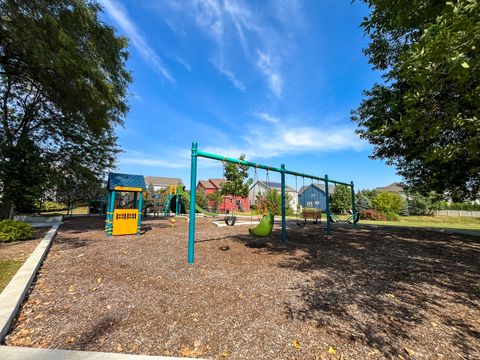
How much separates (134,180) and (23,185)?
4.84 m

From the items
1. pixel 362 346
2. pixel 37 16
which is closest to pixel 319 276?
pixel 362 346

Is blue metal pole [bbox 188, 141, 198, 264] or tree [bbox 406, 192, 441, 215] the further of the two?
tree [bbox 406, 192, 441, 215]

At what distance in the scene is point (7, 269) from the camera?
4750mm

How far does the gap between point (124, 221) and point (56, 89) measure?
7.12 meters

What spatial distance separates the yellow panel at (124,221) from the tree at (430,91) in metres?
9.54

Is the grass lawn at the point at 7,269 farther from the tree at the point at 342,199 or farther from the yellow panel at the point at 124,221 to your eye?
the tree at the point at 342,199

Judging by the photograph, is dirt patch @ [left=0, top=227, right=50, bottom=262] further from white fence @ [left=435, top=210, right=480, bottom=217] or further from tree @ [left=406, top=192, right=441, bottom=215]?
white fence @ [left=435, top=210, right=480, bottom=217]

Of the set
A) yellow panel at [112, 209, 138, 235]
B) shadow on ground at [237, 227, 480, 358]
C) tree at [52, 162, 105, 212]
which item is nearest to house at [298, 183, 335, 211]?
tree at [52, 162, 105, 212]

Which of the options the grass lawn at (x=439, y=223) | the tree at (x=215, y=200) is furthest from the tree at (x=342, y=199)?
the tree at (x=215, y=200)

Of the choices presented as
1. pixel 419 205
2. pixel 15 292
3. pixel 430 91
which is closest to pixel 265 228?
pixel 430 91

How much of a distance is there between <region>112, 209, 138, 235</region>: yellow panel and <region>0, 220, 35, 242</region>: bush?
265cm

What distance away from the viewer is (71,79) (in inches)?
393

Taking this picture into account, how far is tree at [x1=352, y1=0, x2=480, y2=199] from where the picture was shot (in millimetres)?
3104

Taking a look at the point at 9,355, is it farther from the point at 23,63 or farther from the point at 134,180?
the point at 23,63
